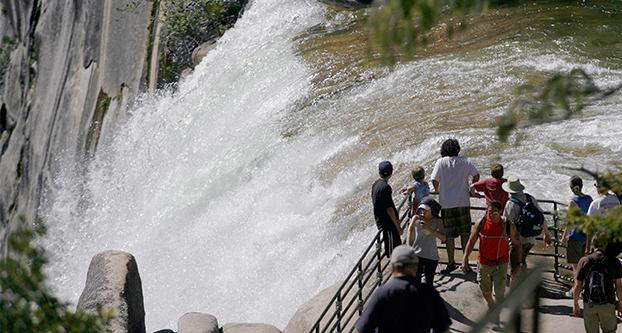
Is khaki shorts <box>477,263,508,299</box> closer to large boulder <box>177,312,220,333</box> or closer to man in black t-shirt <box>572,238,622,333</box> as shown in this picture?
man in black t-shirt <box>572,238,622,333</box>

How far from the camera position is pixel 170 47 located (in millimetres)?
25281

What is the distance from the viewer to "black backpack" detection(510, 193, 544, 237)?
10453 mm

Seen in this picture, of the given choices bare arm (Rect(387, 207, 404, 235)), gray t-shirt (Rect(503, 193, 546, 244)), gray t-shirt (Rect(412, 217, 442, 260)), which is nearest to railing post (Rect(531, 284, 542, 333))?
gray t-shirt (Rect(412, 217, 442, 260))

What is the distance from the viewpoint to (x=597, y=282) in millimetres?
9469

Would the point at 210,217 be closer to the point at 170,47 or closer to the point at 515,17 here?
the point at 515,17

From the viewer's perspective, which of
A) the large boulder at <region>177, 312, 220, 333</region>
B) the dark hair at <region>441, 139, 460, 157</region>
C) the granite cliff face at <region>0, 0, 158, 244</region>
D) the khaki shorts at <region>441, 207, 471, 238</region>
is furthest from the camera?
the granite cliff face at <region>0, 0, 158, 244</region>

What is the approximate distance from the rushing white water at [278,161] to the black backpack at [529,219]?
2.64 meters

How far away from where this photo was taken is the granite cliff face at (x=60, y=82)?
26.3 meters

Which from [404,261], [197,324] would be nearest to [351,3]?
[197,324]

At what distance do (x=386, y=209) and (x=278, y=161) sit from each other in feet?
20.2

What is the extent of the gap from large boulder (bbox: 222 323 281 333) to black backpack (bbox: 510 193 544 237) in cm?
287

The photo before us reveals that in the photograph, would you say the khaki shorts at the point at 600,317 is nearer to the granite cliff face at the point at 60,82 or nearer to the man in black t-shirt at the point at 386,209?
the man in black t-shirt at the point at 386,209

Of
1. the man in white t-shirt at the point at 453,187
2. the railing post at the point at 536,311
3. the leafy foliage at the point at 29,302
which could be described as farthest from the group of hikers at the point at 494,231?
the railing post at the point at 536,311

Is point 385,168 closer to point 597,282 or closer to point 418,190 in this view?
point 418,190
